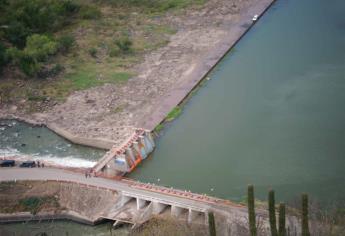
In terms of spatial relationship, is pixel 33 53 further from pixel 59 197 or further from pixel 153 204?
pixel 153 204

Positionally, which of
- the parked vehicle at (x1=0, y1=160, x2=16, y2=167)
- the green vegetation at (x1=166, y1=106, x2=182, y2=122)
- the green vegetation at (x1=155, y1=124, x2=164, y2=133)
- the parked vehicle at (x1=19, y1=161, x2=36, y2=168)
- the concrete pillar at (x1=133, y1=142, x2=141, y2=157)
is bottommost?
the parked vehicle at (x1=0, y1=160, x2=16, y2=167)

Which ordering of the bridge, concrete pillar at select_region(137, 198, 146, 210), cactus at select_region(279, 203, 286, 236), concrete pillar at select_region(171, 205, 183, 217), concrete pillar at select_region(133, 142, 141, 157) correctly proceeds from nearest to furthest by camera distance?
cactus at select_region(279, 203, 286, 236)
the bridge
concrete pillar at select_region(171, 205, 183, 217)
concrete pillar at select_region(137, 198, 146, 210)
concrete pillar at select_region(133, 142, 141, 157)

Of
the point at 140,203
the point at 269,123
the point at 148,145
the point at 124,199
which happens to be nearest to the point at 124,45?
the point at 148,145

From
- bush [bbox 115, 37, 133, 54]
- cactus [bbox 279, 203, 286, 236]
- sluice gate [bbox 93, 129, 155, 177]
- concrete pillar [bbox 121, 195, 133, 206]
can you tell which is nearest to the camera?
cactus [bbox 279, 203, 286, 236]

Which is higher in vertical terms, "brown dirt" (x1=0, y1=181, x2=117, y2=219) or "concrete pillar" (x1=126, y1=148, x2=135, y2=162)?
"concrete pillar" (x1=126, y1=148, x2=135, y2=162)

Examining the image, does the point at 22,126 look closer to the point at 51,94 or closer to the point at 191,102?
the point at 51,94

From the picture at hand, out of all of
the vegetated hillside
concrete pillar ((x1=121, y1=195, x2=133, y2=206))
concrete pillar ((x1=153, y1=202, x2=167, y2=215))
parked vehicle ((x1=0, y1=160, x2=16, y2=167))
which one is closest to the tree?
the vegetated hillside

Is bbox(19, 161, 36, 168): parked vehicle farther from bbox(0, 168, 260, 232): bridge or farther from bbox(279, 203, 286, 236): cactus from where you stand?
bbox(279, 203, 286, 236): cactus
